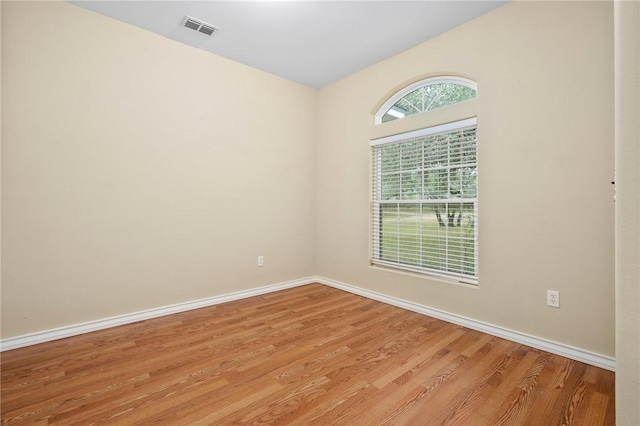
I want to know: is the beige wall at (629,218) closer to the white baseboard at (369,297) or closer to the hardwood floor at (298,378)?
the hardwood floor at (298,378)

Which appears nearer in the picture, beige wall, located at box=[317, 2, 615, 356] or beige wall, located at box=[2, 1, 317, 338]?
beige wall, located at box=[317, 2, 615, 356]

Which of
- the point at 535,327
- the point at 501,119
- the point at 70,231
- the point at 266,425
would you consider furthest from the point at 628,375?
the point at 70,231

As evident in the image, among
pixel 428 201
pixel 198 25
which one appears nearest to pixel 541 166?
pixel 428 201

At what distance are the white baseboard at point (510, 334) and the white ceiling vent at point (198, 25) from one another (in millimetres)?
3272

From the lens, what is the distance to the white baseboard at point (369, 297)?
6.73 ft

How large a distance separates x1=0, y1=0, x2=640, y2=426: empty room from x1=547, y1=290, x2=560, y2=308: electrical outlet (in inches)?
1.0

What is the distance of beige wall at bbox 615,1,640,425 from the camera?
759 millimetres

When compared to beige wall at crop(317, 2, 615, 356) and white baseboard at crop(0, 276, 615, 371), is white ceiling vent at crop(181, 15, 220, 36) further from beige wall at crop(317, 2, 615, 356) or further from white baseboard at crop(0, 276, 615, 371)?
white baseboard at crop(0, 276, 615, 371)

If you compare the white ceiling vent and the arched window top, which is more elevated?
the white ceiling vent

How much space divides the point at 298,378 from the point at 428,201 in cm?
210

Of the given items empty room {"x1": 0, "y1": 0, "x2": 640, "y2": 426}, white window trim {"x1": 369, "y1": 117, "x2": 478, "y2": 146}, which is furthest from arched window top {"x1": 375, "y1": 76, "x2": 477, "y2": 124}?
white window trim {"x1": 369, "y1": 117, "x2": 478, "y2": 146}

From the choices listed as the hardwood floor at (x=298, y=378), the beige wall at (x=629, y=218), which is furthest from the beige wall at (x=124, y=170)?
the beige wall at (x=629, y=218)

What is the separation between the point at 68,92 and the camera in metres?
2.41

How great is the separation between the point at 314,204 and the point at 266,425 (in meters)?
3.04
